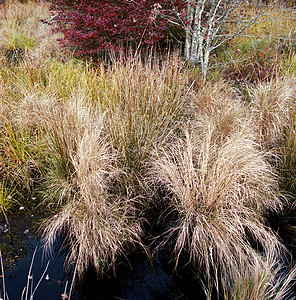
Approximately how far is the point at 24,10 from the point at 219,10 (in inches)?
248

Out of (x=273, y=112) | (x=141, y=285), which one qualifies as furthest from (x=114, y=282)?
(x=273, y=112)

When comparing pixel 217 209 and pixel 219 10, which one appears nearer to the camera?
pixel 217 209

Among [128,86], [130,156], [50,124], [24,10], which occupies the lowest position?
[130,156]

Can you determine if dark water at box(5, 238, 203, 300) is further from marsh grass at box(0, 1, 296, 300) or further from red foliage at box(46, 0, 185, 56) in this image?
red foliage at box(46, 0, 185, 56)

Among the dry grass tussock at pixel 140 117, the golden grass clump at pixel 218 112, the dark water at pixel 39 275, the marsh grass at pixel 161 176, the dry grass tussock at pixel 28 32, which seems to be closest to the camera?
the dark water at pixel 39 275

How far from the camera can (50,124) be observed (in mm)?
2600

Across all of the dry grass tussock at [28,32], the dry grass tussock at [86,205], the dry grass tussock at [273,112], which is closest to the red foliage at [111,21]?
the dry grass tussock at [28,32]

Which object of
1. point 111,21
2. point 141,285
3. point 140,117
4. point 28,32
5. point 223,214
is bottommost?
point 141,285

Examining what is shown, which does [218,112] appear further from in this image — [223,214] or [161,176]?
[223,214]

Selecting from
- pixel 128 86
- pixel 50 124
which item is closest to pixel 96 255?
pixel 50 124

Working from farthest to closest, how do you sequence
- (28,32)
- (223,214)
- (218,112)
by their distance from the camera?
(28,32), (218,112), (223,214)

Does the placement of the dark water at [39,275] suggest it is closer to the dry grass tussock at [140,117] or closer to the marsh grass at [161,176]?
the marsh grass at [161,176]

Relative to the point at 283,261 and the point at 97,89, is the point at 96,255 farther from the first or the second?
the point at 97,89

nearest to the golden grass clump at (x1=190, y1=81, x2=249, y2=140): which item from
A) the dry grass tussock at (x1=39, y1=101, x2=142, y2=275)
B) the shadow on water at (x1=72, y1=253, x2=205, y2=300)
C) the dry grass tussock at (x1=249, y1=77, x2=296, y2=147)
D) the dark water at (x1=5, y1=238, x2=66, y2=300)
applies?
the dry grass tussock at (x1=249, y1=77, x2=296, y2=147)
